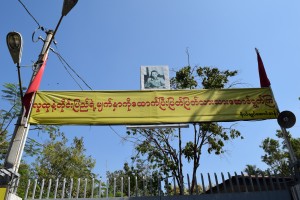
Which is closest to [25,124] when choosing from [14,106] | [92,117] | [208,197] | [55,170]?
[92,117]

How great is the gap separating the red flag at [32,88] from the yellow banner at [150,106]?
1.03 ft

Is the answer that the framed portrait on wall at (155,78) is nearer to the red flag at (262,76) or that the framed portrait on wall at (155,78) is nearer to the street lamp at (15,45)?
the red flag at (262,76)

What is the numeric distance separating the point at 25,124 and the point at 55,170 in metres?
18.4

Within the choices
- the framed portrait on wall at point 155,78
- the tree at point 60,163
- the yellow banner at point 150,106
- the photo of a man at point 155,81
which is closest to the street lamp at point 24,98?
the yellow banner at point 150,106

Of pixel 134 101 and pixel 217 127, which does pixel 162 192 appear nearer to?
pixel 134 101

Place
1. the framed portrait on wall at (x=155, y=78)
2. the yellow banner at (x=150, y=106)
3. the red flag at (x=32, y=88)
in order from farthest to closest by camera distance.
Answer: the framed portrait on wall at (x=155, y=78) → the yellow banner at (x=150, y=106) → the red flag at (x=32, y=88)

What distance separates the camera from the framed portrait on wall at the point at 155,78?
7.49 meters

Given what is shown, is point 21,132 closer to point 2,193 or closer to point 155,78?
point 2,193

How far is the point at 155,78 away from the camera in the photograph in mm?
7609

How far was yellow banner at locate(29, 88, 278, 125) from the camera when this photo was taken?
22.0ft

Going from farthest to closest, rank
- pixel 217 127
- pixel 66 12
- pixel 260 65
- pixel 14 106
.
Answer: pixel 14 106 < pixel 217 127 < pixel 260 65 < pixel 66 12

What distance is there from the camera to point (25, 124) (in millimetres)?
5922

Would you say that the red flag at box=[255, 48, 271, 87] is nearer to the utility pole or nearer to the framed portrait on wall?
Result: the framed portrait on wall

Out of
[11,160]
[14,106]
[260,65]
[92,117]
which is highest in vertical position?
[14,106]
